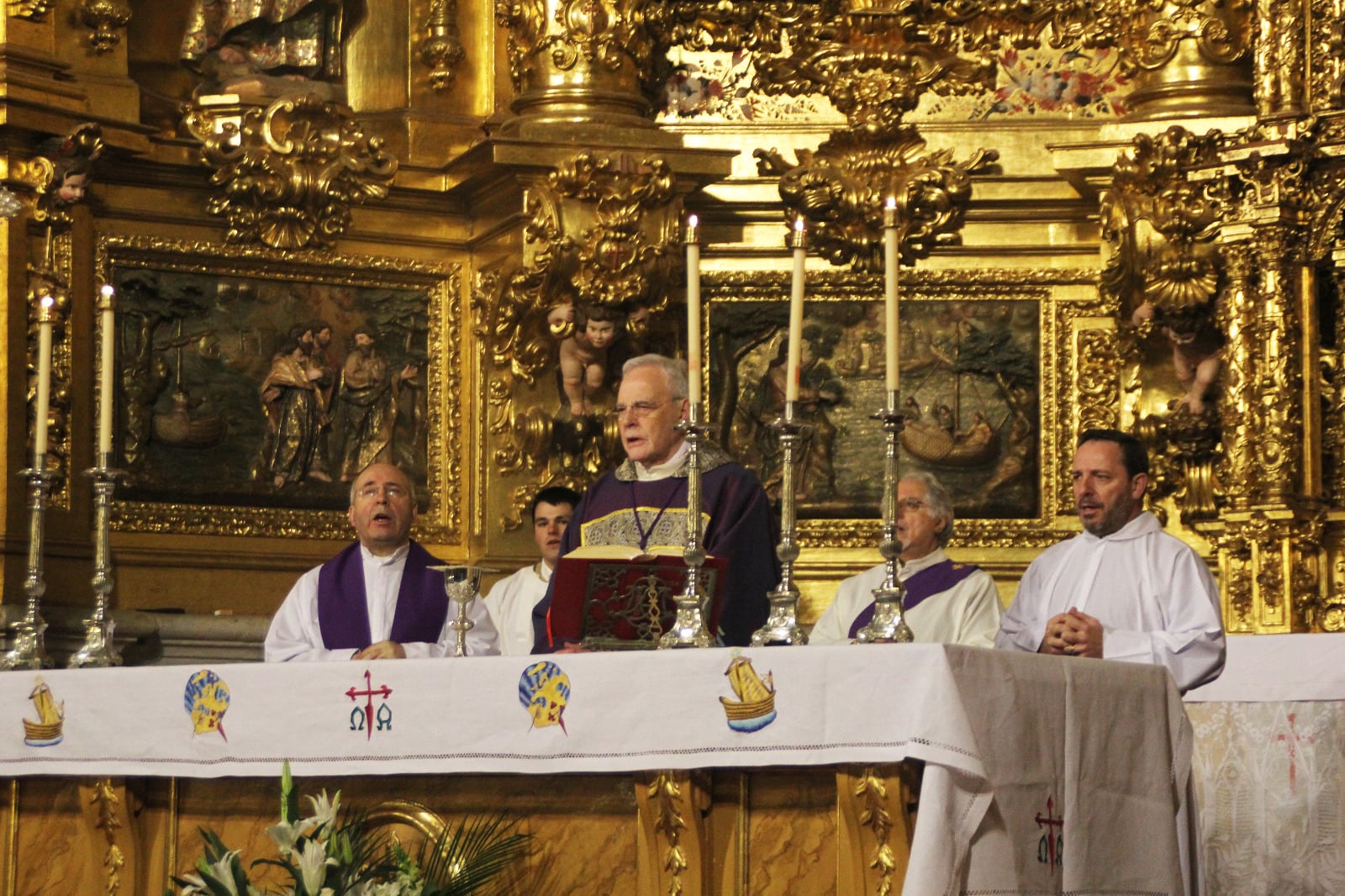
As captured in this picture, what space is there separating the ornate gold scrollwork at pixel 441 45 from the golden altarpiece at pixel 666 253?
16mm

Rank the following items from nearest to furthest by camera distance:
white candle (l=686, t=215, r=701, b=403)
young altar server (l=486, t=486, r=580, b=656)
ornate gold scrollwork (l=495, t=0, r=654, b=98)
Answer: white candle (l=686, t=215, r=701, b=403), young altar server (l=486, t=486, r=580, b=656), ornate gold scrollwork (l=495, t=0, r=654, b=98)

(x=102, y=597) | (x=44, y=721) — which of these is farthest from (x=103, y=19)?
(x=44, y=721)

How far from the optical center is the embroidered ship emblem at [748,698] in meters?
5.49

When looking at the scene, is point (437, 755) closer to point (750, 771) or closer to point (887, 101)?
point (750, 771)

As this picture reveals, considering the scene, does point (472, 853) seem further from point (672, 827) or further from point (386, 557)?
point (386, 557)

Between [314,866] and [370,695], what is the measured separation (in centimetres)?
66

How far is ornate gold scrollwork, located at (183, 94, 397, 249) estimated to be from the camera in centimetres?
1005

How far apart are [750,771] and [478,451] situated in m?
4.88

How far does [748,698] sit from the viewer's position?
18.1 ft

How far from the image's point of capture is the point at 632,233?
10008 millimetres

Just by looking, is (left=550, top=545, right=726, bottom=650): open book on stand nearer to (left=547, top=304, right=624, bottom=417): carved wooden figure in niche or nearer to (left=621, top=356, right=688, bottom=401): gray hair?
(left=621, top=356, right=688, bottom=401): gray hair

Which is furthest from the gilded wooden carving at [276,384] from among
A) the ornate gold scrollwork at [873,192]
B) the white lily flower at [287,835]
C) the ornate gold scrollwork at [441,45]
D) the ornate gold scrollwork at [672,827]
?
the ornate gold scrollwork at [672,827]

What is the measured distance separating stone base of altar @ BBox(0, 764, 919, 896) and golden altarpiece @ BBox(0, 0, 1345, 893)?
9.80ft

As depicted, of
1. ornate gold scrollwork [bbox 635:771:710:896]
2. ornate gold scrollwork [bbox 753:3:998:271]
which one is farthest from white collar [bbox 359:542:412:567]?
ornate gold scrollwork [bbox 753:3:998:271]
